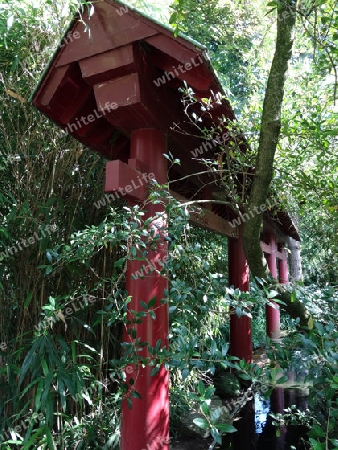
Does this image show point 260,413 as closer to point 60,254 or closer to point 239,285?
point 239,285

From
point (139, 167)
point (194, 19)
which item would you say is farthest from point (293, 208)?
point (194, 19)

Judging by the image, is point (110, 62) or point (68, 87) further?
point (68, 87)

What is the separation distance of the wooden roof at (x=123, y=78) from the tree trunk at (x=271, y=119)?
9.5 inches

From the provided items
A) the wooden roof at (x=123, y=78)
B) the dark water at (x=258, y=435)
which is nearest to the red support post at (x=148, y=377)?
the wooden roof at (x=123, y=78)

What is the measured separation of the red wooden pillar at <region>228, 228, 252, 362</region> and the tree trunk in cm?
217

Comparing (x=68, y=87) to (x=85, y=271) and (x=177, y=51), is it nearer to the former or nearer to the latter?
(x=177, y=51)

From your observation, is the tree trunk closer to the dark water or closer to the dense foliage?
the dense foliage

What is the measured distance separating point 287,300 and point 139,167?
1.07 m

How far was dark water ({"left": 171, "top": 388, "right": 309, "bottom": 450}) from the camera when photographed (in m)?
2.77

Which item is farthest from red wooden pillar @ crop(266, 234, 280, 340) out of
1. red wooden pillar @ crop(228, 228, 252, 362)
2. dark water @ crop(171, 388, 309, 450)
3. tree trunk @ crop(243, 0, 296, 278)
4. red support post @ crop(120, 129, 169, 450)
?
red support post @ crop(120, 129, 169, 450)

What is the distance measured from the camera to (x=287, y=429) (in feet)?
10.3

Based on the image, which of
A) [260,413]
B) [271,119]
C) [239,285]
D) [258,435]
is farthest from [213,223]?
[260,413]

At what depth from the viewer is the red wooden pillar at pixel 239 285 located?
425 centimetres

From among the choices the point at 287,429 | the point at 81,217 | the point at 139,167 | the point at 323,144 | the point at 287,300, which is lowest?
the point at 287,429
